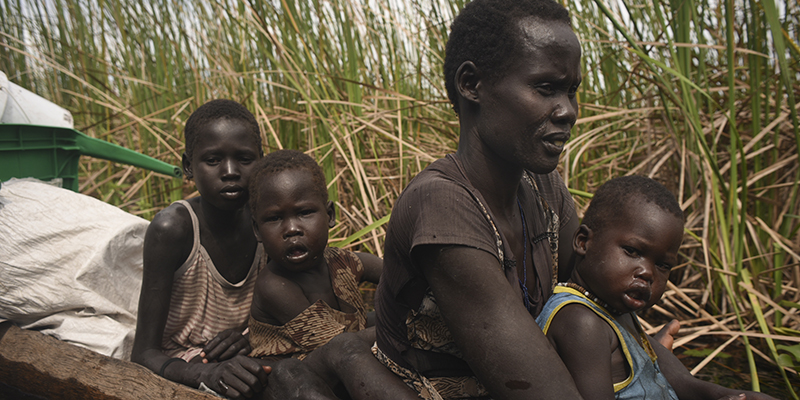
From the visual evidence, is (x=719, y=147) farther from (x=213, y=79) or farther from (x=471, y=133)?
(x=213, y=79)

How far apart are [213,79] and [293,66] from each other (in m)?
1.00

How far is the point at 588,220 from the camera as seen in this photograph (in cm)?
154

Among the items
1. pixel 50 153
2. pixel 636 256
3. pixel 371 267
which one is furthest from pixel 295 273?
pixel 50 153

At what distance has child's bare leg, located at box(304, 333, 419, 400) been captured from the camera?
1.41 meters

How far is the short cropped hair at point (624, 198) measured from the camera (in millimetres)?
1455

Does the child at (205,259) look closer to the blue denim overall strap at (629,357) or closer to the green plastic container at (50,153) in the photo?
the green plastic container at (50,153)

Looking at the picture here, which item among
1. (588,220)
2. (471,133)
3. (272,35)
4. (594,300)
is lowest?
(594,300)

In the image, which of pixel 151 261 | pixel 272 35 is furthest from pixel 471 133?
pixel 272 35

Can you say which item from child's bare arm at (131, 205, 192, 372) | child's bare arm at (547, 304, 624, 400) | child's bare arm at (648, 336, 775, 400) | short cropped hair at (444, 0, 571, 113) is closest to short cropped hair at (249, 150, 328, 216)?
child's bare arm at (131, 205, 192, 372)

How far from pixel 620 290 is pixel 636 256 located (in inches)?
3.8

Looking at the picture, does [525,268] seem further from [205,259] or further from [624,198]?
[205,259]

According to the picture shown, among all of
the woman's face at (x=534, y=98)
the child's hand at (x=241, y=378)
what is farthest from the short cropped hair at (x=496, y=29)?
the child's hand at (x=241, y=378)

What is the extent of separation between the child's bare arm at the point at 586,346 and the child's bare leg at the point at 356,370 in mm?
377

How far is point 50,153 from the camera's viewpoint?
2.84m
